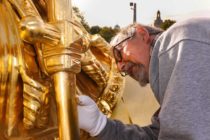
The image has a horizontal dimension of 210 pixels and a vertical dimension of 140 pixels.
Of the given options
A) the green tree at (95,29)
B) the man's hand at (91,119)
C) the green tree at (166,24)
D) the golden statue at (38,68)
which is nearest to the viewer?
the golden statue at (38,68)

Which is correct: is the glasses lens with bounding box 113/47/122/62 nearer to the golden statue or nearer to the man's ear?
the man's ear

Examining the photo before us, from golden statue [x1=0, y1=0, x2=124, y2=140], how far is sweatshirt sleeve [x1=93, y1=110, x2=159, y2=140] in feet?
0.88

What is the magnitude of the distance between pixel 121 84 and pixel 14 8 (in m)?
0.34

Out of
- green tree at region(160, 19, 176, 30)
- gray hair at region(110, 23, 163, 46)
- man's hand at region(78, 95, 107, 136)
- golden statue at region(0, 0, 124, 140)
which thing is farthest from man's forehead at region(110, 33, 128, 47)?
green tree at region(160, 19, 176, 30)

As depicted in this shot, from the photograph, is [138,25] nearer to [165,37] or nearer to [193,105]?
[165,37]

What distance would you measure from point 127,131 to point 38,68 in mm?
391

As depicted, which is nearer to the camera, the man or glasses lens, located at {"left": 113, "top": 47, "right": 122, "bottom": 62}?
the man

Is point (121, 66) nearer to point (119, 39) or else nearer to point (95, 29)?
point (119, 39)

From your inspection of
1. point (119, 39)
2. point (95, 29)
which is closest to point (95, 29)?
point (95, 29)

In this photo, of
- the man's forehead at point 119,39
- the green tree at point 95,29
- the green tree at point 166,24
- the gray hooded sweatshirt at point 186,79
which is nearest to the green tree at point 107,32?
the green tree at point 95,29

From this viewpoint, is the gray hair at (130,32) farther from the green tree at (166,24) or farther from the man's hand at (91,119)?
the green tree at (166,24)

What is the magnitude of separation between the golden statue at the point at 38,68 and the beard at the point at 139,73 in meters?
0.26

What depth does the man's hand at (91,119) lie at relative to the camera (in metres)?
0.82

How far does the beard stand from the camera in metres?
→ 0.85
